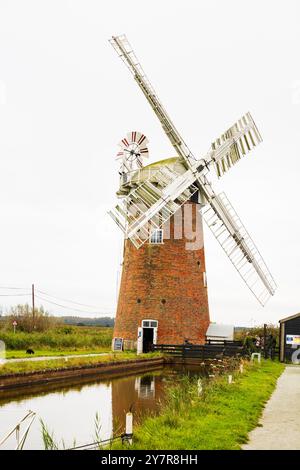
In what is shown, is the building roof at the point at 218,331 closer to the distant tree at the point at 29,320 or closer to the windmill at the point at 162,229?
the windmill at the point at 162,229

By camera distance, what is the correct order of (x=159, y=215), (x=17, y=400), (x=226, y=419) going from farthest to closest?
(x=159, y=215)
(x=17, y=400)
(x=226, y=419)

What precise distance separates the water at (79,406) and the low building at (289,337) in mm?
8496

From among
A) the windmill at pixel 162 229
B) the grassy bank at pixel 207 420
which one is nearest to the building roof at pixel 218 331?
the windmill at pixel 162 229

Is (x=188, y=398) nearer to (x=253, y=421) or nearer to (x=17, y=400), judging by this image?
(x=253, y=421)

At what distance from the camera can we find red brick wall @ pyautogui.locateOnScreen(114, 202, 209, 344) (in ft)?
77.0

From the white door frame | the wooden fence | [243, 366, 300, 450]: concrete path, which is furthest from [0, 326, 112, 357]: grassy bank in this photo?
[243, 366, 300, 450]: concrete path

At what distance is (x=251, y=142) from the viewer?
78.0ft

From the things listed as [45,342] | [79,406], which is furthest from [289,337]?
[79,406]

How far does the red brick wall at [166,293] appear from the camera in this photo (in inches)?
925

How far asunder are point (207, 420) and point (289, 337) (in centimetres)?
1634

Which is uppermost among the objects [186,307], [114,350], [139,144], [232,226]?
[139,144]
